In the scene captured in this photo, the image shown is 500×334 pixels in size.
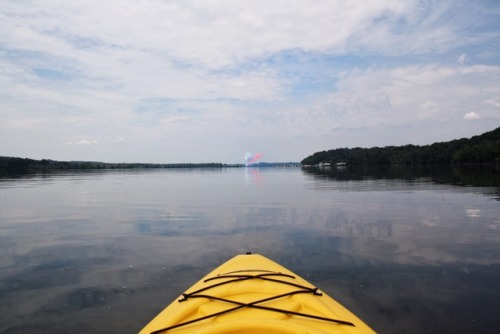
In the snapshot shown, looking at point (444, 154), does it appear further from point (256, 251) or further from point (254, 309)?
point (254, 309)

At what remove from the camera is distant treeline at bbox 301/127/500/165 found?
109250mm

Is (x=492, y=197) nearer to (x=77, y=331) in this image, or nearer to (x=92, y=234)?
(x=92, y=234)

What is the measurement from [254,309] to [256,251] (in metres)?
5.87

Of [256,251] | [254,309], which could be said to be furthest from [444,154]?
[254,309]

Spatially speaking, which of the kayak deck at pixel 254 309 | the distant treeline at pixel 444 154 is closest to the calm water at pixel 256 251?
the kayak deck at pixel 254 309

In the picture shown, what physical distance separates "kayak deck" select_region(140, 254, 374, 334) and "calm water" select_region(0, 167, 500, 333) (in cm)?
139

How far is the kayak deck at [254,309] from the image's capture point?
13.9ft

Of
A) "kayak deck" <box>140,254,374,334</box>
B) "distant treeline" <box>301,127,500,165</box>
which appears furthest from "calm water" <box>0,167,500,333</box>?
"distant treeline" <box>301,127,500,165</box>

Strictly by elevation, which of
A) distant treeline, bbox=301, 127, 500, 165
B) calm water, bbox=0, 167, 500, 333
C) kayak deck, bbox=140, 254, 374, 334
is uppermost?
distant treeline, bbox=301, 127, 500, 165

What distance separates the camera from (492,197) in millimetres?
21609

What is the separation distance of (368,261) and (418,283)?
1.71 meters

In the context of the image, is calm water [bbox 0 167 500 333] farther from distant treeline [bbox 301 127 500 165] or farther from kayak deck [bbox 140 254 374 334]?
distant treeline [bbox 301 127 500 165]

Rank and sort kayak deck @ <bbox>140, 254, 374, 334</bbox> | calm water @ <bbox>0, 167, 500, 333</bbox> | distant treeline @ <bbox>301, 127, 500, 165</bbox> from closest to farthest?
kayak deck @ <bbox>140, 254, 374, 334</bbox> → calm water @ <bbox>0, 167, 500, 333</bbox> → distant treeline @ <bbox>301, 127, 500, 165</bbox>

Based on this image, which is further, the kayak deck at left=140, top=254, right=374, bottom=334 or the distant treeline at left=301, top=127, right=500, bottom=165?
the distant treeline at left=301, top=127, right=500, bottom=165
